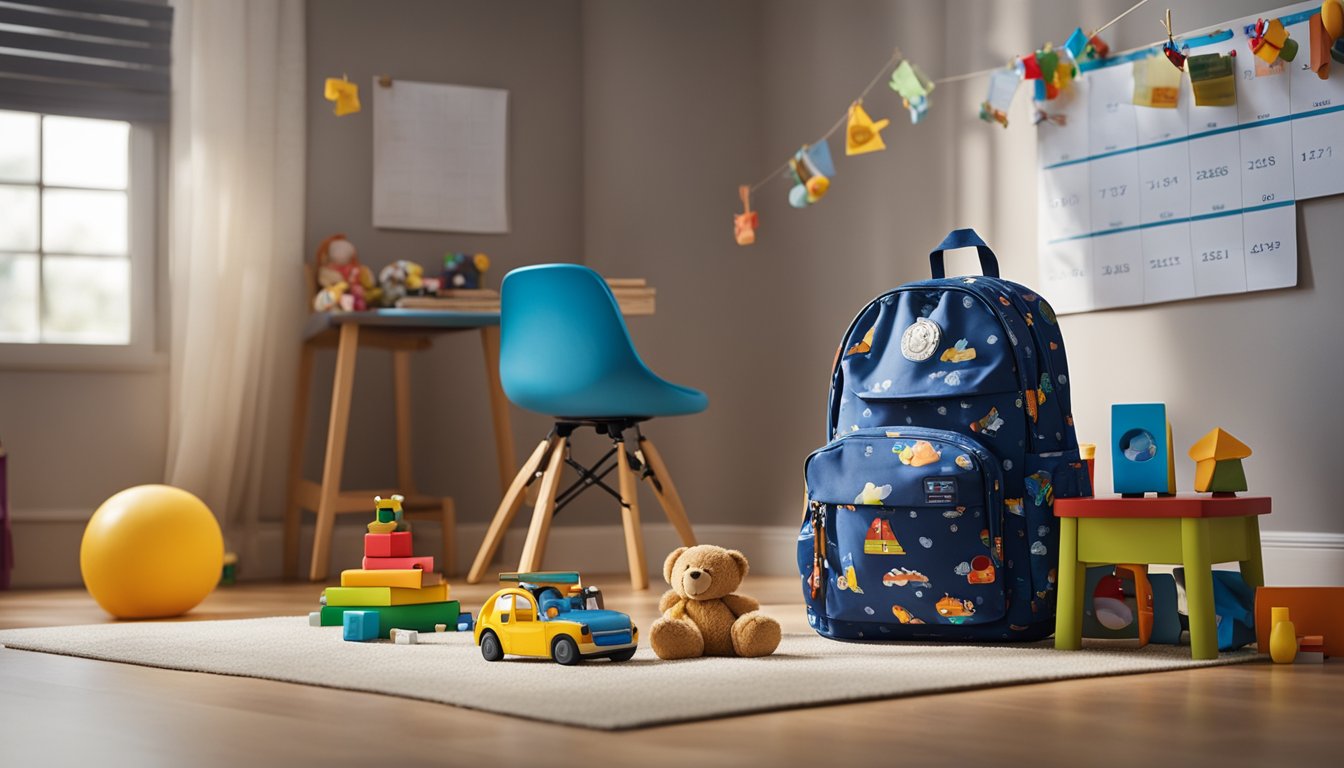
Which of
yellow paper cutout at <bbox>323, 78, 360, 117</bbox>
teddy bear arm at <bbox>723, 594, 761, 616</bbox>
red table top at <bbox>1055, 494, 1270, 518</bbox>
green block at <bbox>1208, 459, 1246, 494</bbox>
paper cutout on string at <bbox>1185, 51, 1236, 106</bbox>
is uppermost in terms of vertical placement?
yellow paper cutout at <bbox>323, 78, 360, 117</bbox>

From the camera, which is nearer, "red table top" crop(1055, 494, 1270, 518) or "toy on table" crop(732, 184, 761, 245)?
"red table top" crop(1055, 494, 1270, 518)

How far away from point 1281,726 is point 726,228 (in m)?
2.86

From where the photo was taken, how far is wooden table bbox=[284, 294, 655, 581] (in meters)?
3.58

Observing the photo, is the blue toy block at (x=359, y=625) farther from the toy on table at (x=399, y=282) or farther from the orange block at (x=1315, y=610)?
the toy on table at (x=399, y=282)

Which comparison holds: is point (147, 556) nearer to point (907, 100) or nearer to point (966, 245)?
point (966, 245)

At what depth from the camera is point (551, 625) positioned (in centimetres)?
194

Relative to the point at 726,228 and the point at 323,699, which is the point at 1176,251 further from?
the point at 323,699

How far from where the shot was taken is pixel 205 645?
2.19 m

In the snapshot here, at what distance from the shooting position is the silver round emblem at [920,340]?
2.25m

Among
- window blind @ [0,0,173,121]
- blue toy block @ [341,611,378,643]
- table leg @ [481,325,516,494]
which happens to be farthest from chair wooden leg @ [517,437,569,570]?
window blind @ [0,0,173,121]

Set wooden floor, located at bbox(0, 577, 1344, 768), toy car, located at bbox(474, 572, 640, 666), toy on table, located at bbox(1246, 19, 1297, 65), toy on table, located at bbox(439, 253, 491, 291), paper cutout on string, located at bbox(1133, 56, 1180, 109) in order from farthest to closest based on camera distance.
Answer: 1. toy on table, located at bbox(439, 253, 491, 291)
2. paper cutout on string, located at bbox(1133, 56, 1180, 109)
3. toy on table, located at bbox(1246, 19, 1297, 65)
4. toy car, located at bbox(474, 572, 640, 666)
5. wooden floor, located at bbox(0, 577, 1344, 768)

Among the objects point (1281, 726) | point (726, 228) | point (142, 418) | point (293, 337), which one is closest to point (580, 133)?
point (726, 228)

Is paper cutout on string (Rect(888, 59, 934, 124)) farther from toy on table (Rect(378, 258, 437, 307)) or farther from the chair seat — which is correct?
toy on table (Rect(378, 258, 437, 307))

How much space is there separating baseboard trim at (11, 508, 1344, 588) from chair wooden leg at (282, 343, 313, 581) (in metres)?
0.08
